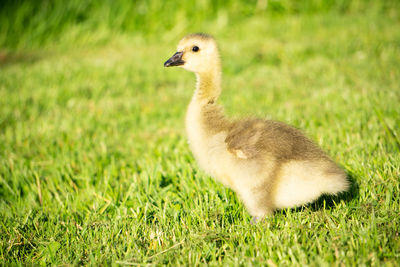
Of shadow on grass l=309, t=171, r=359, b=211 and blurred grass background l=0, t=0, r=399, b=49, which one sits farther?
blurred grass background l=0, t=0, r=399, b=49

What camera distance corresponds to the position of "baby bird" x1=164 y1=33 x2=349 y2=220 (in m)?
2.20

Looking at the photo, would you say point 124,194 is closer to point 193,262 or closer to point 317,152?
point 193,262

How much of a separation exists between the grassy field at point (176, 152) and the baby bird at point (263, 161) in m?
0.16

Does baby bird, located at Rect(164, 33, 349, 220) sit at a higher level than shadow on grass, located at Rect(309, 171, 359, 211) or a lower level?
higher

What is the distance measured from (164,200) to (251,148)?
860 millimetres

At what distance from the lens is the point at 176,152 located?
3.52m

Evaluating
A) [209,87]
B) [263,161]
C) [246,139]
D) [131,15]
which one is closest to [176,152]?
[209,87]

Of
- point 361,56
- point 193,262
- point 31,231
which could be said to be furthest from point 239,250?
point 361,56

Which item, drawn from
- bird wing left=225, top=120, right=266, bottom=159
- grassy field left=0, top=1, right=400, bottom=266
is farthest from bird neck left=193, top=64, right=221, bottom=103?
bird wing left=225, top=120, right=266, bottom=159

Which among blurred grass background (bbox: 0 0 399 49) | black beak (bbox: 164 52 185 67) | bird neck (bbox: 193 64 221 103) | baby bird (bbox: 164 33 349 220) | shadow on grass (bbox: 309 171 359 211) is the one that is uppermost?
blurred grass background (bbox: 0 0 399 49)

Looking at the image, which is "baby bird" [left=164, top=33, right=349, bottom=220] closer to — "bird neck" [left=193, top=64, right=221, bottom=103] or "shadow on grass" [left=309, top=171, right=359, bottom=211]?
"bird neck" [left=193, top=64, right=221, bottom=103]

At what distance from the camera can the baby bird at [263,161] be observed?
2195mm

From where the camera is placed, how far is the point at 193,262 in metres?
1.97

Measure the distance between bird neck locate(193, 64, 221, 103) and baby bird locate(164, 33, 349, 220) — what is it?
0.12 m
